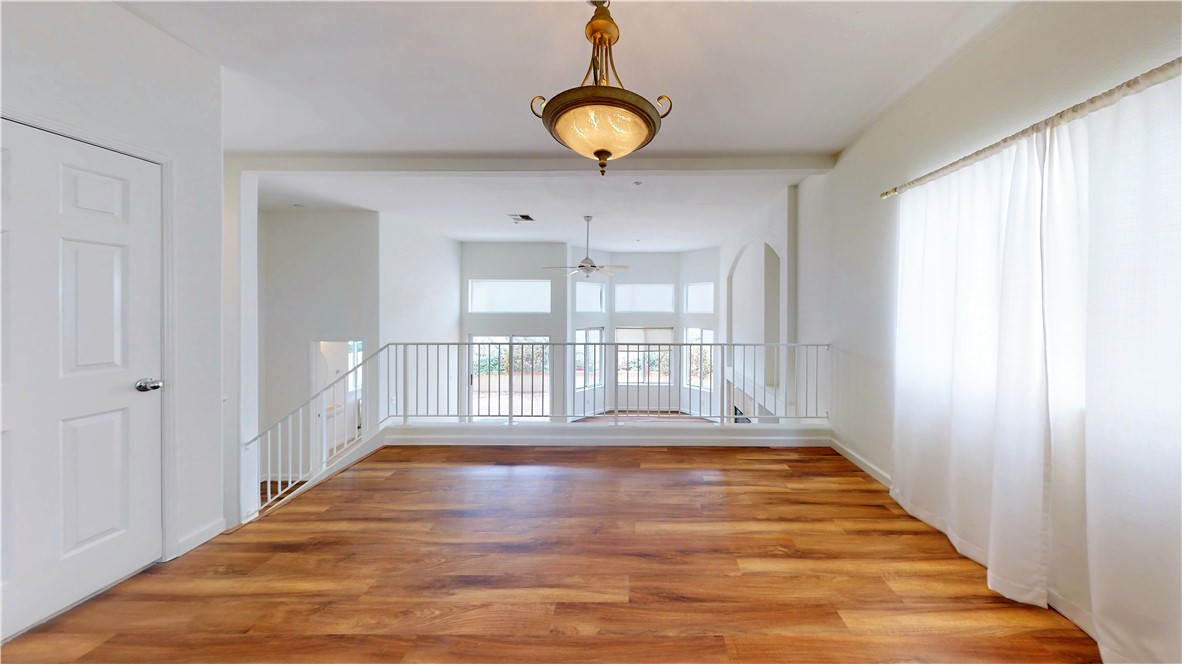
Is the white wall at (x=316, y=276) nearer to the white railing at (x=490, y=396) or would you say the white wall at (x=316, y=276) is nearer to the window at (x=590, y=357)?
the white railing at (x=490, y=396)

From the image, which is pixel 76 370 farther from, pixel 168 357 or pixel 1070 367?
pixel 1070 367

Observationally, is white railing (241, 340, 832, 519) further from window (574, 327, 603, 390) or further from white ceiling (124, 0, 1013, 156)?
white ceiling (124, 0, 1013, 156)

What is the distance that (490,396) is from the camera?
6.80 meters

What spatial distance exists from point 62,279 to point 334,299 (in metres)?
4.36

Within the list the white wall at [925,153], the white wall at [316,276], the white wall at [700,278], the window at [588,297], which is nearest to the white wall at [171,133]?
the white wall at [316,276]

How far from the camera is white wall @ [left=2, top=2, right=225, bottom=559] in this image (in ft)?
5.47

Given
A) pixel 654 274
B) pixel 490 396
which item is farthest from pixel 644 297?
pixel 490 396

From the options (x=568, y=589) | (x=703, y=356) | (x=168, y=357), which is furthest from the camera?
(x=703, y=356)

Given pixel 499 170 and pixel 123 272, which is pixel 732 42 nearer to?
pixel 499 170

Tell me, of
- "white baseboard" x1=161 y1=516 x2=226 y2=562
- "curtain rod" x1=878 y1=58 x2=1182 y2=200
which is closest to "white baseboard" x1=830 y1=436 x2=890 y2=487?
"curtain rod" x1=878 y1=58 x2=1182 y2=200

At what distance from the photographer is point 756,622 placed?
5.49ft

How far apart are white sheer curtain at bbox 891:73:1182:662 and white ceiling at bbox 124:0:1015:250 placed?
0.88 m

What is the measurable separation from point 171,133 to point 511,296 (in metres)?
6.35

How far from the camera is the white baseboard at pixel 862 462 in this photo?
3.02 meters
